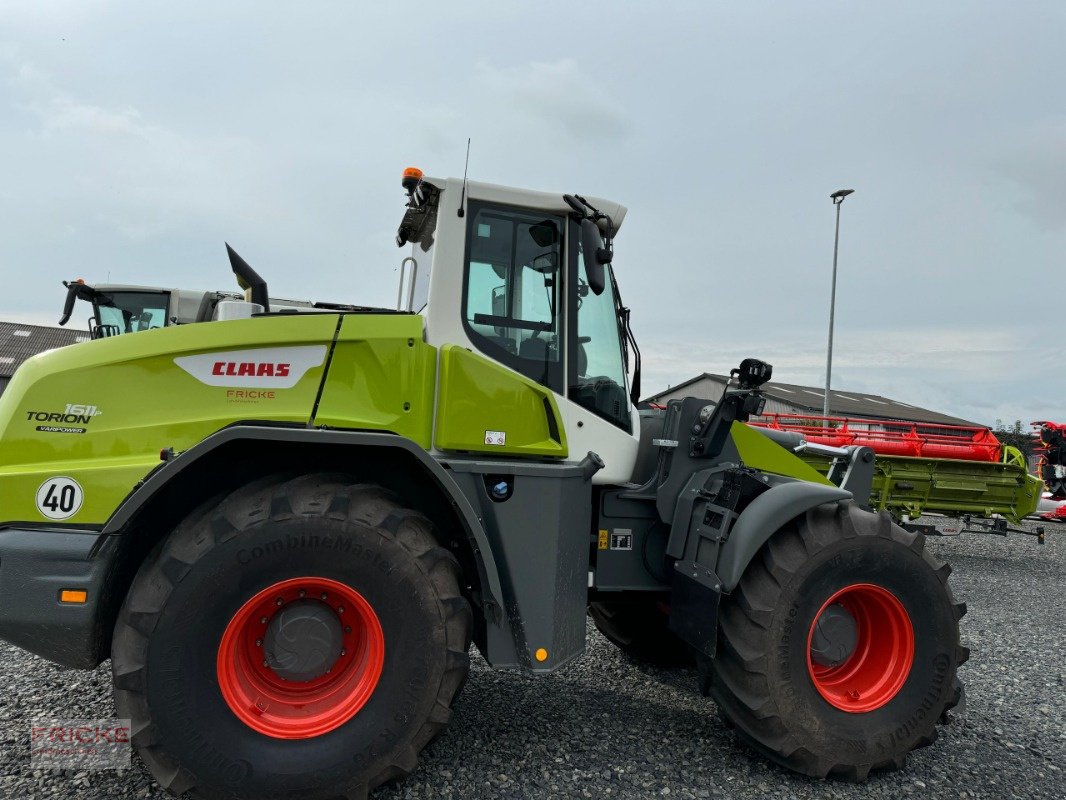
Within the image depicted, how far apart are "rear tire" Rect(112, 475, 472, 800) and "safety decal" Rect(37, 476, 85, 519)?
403mm

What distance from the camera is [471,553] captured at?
3.28 meters

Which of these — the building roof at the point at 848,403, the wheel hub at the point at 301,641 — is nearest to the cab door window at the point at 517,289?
the wheel hub at the point at 301,641

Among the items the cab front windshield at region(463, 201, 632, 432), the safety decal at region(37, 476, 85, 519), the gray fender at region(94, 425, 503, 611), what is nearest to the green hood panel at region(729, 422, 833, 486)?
the cab front windshield at region(463, 201, 632, 432)

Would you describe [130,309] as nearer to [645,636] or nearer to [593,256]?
[645,636]

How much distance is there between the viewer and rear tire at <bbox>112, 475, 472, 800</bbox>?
8.68 ft

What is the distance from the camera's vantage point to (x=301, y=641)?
9.45ft

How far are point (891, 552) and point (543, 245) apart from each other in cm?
231

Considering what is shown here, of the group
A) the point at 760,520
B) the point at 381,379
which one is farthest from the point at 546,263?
the point at 760,520

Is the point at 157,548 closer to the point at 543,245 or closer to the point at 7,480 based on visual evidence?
the point at 7,480

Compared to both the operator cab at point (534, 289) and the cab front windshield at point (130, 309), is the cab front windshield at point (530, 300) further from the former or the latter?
the cab front windshield at point (130, 309)

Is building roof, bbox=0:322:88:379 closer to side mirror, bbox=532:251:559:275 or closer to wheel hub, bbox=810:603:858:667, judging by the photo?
side mirror, bbox=532:251:559:275

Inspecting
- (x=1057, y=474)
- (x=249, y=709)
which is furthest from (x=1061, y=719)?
(x=1057, y=474)

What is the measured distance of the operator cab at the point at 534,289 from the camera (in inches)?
133

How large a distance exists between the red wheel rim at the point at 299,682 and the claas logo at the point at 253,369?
0.89 metres
